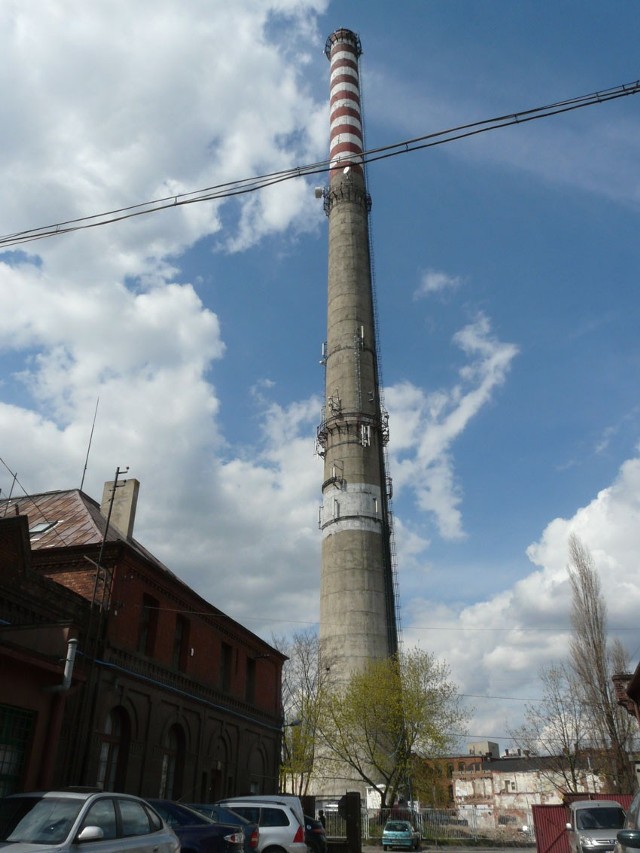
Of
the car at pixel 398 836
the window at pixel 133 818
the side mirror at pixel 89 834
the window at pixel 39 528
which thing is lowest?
the car at pixel 398 836

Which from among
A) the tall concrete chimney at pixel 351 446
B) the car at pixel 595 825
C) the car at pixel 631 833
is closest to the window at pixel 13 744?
the car at pixel 631 833

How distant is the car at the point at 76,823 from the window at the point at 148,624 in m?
12.5

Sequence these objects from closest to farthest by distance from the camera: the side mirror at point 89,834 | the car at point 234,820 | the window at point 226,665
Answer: the side mirror at point 89,834 < the car at point 234,820 < the window at point 226,665

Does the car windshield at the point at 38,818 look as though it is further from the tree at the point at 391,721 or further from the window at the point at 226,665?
the tree at the point at 391,721

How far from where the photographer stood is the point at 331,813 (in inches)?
1172

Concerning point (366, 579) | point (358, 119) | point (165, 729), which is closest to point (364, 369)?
point (366, 579)

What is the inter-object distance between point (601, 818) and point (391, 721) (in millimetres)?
24000

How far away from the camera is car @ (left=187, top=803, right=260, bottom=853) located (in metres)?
12.7

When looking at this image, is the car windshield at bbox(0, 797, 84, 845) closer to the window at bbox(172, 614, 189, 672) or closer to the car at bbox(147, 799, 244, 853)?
the car at bbox(147, 799, 244, 853)

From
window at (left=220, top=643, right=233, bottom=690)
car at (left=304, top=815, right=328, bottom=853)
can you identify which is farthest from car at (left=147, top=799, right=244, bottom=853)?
window at (left=220, top=643, right=233, bottom=690)

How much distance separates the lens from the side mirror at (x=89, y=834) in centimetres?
677

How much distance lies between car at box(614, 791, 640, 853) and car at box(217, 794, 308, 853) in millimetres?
8015

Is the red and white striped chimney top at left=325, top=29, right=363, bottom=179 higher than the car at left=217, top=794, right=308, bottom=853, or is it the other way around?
the red and white striped chimney top at left=325, top=29, right=363, bottom=179

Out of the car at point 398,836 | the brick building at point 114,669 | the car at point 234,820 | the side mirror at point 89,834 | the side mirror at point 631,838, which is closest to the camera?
the side mirror at point 631,838
